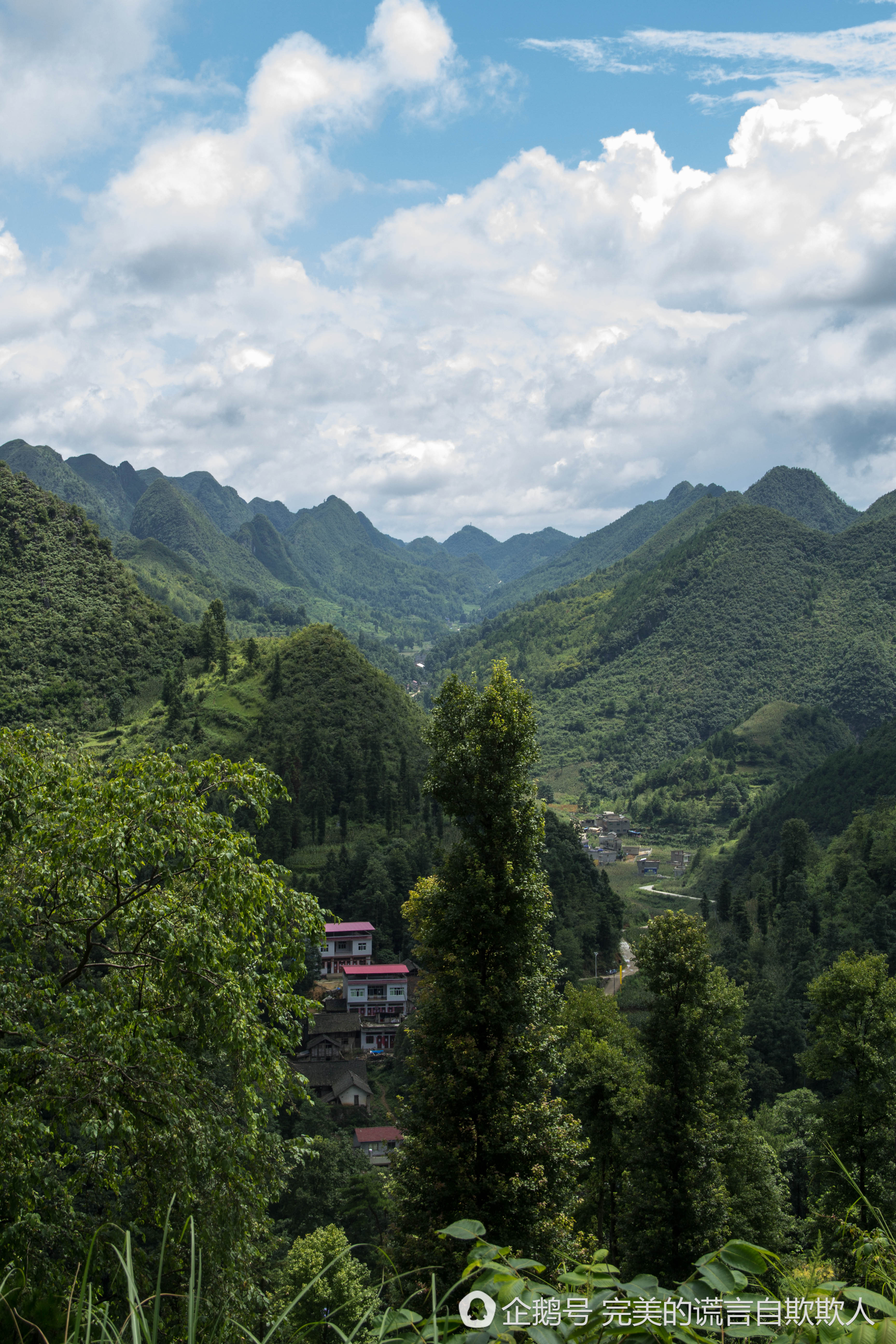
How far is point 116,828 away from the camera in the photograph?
6688mm

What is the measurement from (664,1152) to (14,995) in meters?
13.5

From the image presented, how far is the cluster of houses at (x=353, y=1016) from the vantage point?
4559 cm

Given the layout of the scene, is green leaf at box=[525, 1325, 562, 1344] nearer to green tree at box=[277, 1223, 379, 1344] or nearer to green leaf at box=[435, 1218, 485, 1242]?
green leaf at box=[435, 1218, 485, 1242]

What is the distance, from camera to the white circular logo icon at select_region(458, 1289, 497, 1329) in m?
2.23

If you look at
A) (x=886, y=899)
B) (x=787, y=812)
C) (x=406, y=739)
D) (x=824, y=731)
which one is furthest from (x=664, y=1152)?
(x=824, y=731)

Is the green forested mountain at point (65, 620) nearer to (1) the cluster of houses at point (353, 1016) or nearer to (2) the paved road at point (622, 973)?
(1) the cluster of houses at point (353, 1016)

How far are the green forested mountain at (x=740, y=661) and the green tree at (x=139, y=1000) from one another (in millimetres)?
146911

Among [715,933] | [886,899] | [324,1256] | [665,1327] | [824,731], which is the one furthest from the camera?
[824,731]

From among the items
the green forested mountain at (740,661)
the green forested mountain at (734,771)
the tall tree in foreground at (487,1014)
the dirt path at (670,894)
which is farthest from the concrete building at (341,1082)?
the green forested mountain at (740,661)

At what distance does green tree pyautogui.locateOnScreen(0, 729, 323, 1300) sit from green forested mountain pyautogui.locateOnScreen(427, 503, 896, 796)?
482 ft

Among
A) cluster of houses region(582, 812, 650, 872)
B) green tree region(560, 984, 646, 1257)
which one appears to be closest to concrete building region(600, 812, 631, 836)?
cluster of houses region(582, 812, 650, 872)

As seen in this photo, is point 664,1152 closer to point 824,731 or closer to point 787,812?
point 787,812

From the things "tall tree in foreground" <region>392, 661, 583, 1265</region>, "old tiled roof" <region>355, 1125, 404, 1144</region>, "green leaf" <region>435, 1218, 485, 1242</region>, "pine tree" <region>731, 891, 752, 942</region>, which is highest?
"green leaf" <region>435, 1218, 485, 1242</region>

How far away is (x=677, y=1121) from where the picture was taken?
15773 mm
